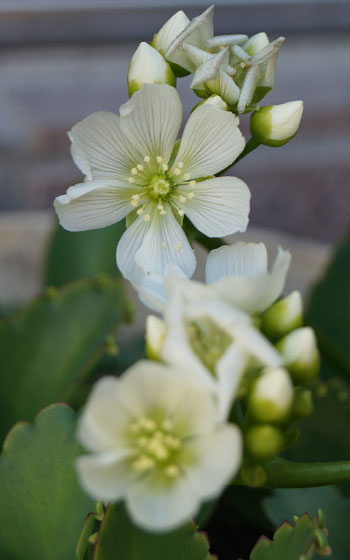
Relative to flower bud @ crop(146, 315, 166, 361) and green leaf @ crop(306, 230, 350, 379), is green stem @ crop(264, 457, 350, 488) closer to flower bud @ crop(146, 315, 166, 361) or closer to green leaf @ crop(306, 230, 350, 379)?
flower bud @ crop(146, 315, 166, 361)

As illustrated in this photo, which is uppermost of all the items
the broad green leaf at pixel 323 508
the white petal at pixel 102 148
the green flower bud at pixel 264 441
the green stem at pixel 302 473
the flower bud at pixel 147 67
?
the flower bud at pixel 147 67

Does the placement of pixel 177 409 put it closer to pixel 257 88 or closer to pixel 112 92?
pixel 257 88

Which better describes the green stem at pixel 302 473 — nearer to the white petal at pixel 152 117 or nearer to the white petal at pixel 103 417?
the white petal at pixel 103 417

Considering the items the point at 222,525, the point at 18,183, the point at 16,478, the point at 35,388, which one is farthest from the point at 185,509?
the point at 18,183

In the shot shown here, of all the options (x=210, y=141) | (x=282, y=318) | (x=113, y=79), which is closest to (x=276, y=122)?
(x=210, y=141)

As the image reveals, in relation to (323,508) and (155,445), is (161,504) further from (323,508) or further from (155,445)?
(323,508)

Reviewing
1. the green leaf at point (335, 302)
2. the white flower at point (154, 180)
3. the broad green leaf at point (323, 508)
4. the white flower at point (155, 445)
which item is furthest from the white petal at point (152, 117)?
the green leaf at point (335, 302)
